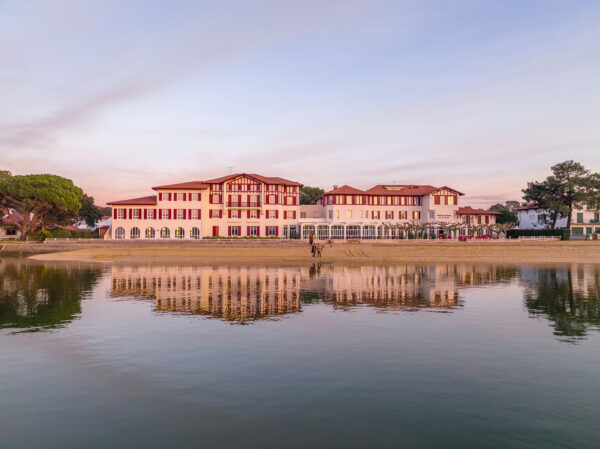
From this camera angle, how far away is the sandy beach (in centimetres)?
5031

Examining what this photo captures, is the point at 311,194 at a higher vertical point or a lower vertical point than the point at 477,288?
higher

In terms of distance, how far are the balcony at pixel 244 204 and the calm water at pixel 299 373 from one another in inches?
1960

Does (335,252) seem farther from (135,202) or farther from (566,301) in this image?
(135,202)

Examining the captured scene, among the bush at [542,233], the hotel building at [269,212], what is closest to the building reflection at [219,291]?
the hotel building at [269,212]

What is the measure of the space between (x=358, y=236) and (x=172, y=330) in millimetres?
59654

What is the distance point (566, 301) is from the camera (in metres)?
21.7

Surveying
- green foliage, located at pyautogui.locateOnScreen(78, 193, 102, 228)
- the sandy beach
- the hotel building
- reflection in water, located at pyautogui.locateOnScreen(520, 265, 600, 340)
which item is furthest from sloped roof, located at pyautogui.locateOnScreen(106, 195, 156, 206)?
reflection in water, located at pyautogui.locateOnScreen(520, 265, 600, 340)

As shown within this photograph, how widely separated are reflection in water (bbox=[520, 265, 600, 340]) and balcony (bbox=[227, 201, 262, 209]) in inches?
1814

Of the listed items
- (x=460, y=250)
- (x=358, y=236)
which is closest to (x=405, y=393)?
(x=460, y=250)

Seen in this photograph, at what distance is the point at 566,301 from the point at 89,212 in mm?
92568

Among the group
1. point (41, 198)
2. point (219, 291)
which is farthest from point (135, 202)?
point (219, 291)

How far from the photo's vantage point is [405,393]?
926 centimetres

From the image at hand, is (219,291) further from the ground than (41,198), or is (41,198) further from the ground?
(41,198)

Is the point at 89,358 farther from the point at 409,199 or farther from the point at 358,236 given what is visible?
the point at 409,199
